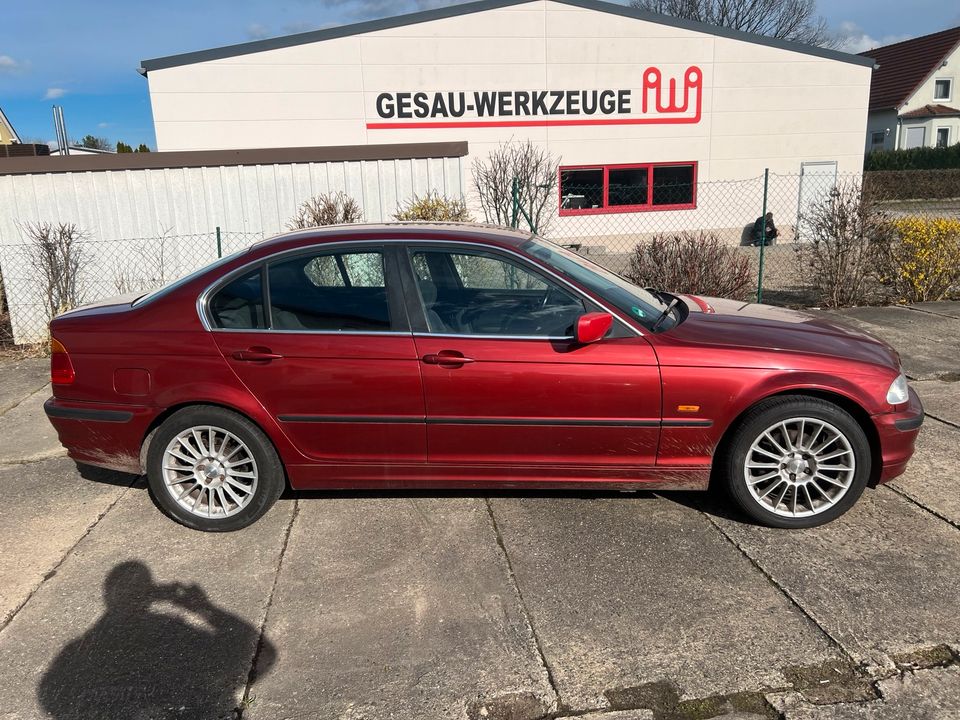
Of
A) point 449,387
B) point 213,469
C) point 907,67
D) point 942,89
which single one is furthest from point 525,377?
point 942,89

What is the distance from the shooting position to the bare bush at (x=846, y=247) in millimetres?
8867

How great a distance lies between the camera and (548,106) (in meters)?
16.8

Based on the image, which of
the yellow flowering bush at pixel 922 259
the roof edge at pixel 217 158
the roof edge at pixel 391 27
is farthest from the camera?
the roof edge at pixel 391 27

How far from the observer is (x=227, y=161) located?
9.04 metres

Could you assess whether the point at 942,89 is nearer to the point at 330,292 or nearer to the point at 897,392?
the point at 897,392

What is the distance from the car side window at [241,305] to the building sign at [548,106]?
43.2ft

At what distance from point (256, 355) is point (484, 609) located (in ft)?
5.76

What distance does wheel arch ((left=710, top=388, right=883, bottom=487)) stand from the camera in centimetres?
366

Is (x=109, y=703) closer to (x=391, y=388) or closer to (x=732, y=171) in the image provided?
(x=391, y=388)

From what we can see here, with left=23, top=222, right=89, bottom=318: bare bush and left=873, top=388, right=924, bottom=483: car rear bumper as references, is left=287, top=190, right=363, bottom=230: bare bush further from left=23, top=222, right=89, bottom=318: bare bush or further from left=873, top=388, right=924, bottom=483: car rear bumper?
left=873, top=388, right=924, bottom=483: car rear bumper

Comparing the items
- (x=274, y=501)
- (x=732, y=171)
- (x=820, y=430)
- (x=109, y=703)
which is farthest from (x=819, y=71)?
(x=109, y=703)

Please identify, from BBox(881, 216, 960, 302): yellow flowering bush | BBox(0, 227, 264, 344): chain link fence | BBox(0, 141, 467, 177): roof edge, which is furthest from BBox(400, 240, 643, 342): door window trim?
BBox(881, 216, 960, 302): yellow flowering bush

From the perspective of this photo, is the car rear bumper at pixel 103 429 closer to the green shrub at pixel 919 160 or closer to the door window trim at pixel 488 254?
the door window trim at pixel 488 254

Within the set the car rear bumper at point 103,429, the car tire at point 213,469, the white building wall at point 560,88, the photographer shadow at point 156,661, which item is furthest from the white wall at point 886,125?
the photographer shadow at point 156,661
